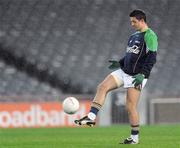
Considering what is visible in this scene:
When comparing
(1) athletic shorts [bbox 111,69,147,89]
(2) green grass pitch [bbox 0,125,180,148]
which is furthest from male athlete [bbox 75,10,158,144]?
(2) green grass pitch [bbox 0,125,180,148]

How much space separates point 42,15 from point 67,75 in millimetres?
3196

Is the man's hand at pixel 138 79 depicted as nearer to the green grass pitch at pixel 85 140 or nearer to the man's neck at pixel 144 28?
the man's neck at pixel 144 28

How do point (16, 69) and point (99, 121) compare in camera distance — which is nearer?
point (99, 121)

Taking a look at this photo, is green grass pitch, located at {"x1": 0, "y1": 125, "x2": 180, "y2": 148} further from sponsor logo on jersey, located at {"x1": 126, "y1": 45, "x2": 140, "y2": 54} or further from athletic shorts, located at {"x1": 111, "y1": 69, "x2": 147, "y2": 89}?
sponsor logo on jersey, located at {"x1": 126, "y1": 45, "x2": 140, "y2": 54}

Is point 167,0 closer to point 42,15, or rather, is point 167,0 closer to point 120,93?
point 42,15

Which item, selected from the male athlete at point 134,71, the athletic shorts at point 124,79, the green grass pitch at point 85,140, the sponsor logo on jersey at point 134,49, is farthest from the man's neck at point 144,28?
the green grass pitch at point 85,140

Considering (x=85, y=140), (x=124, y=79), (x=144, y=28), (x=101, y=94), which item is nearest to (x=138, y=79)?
(x=124, y=79)

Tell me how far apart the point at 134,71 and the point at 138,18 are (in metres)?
0.82

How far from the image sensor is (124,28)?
2884 centimetres

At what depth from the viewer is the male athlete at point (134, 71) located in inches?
405

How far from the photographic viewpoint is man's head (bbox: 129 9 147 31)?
10.4m

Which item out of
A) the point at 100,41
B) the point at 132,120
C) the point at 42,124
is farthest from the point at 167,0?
the point at 132,120

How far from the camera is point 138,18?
1040cm

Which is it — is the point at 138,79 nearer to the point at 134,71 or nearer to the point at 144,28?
the point at 134,71
